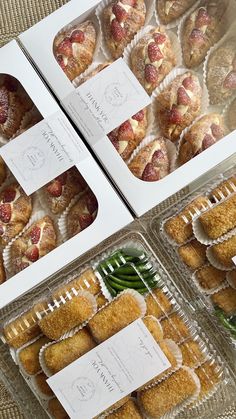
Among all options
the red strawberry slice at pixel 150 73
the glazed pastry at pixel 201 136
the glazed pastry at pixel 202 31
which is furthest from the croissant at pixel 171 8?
the glazed pastry at pixel 201 136

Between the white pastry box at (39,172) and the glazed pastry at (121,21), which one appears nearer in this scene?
the white pastry box at (39,172)

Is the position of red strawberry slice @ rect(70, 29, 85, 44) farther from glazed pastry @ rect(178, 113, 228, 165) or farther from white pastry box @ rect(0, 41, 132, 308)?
glazed pastry @ rect(178, 113, 228, 165)

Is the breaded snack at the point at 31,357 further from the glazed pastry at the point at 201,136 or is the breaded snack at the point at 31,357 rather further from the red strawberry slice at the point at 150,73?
the red strawberry slice at the point at 150,73

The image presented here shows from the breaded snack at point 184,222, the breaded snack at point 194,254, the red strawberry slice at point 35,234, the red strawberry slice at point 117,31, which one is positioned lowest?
the breaded snack at point 194,254

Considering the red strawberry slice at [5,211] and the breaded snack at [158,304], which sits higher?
the red strawberry slice at [5,211]
